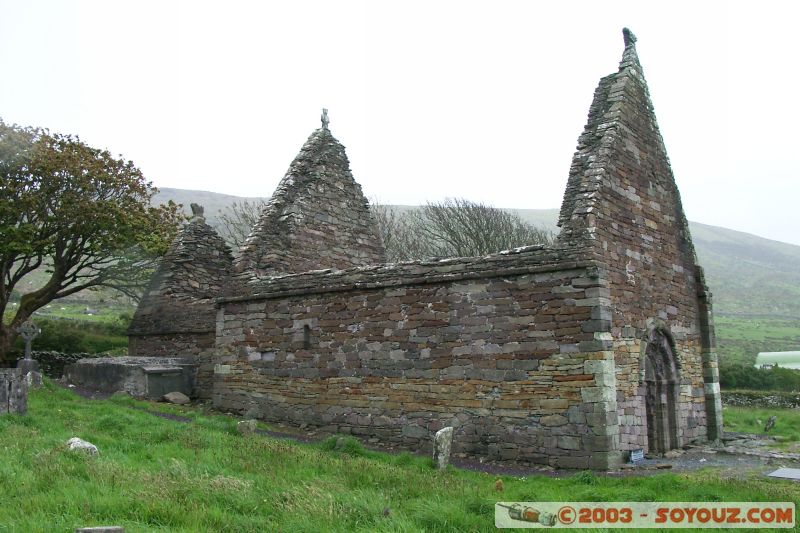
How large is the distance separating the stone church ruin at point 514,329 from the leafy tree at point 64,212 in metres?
9.20

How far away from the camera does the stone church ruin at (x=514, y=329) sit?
11711 mm

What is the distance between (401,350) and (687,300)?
7340 mm

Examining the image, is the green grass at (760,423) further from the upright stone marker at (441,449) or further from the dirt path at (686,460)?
the upright stone marker at (441,449)

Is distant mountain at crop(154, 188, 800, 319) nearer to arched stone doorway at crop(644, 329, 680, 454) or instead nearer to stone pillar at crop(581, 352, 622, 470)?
arched stone doorway at crop(644, 329, 680, 454)

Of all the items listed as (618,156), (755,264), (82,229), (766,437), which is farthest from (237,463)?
(755,264)

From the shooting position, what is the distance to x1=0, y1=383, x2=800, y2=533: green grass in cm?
647

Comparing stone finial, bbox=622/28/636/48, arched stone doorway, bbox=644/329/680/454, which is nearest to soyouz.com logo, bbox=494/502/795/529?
arched stone doorway, bbox=644/329/680/454

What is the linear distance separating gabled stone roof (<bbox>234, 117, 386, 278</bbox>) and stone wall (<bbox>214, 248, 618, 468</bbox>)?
1613 mm

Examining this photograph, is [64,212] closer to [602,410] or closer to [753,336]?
[602,410]

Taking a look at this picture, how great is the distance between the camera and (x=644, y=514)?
24.5 feet

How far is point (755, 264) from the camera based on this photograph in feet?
557

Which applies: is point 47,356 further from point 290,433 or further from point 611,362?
point 611,362

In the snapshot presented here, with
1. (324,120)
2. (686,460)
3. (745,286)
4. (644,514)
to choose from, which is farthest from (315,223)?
(745,286)

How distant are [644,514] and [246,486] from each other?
465cm
